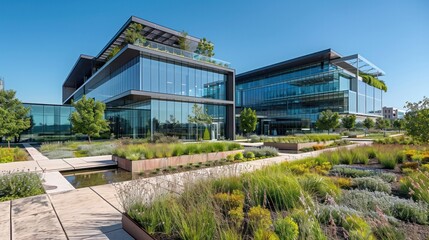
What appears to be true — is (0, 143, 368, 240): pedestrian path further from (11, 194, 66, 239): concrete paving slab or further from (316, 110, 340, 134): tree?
(316, 110, 340, 134): tree

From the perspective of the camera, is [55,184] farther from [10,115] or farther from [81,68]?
[81,68]

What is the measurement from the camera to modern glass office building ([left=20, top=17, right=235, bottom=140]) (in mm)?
26344

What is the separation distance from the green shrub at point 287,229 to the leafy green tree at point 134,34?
85.8 feet

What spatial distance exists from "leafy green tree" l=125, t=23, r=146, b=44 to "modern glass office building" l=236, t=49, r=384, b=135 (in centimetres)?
3645

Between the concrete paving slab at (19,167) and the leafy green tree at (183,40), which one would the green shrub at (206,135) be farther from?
the concrete paving slab at (19,167)

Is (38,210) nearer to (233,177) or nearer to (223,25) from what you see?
(233,177)

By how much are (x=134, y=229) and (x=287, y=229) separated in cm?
259

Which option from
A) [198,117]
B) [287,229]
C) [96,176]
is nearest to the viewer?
[287,229]

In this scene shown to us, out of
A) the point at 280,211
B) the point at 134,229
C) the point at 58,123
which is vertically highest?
the point at 58,123

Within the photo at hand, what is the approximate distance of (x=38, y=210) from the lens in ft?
17.5

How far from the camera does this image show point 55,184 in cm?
789

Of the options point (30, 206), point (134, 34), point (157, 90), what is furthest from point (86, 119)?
point (30, 206)

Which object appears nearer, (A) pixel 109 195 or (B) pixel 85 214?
(B) pixel 85 214

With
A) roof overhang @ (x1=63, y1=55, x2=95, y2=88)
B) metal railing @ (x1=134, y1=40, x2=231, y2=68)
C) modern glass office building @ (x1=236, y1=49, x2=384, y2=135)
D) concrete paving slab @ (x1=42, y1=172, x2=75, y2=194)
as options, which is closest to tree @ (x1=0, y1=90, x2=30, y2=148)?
metal railing @ (x1=134, y1=40, x2=231, y2=68)
